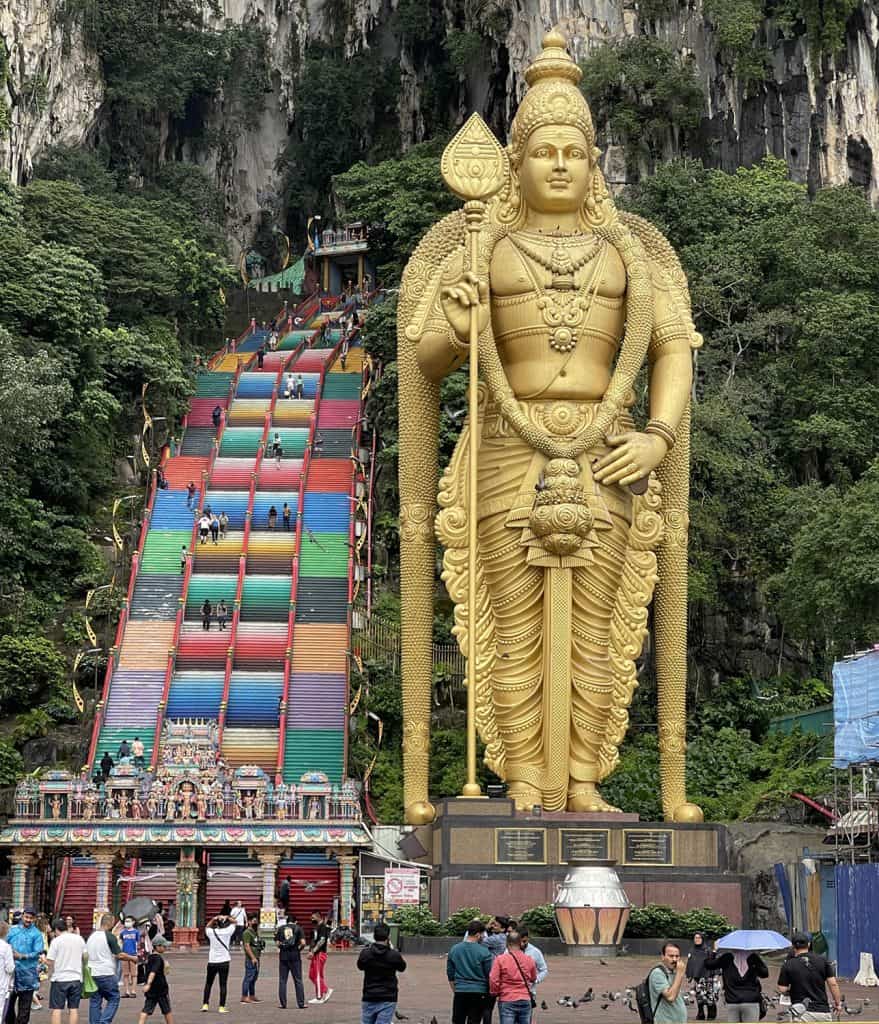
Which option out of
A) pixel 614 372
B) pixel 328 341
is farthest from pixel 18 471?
pixel 614 372

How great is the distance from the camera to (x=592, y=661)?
65.3ft

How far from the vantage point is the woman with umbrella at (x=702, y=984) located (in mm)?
13312

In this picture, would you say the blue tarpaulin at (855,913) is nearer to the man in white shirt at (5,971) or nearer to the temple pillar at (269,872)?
the temple pillar at (269,872)

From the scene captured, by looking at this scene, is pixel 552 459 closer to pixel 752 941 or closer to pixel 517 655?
pixel 517 655

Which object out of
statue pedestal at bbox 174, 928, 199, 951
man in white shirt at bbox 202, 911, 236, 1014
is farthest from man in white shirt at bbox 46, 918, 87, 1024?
statue pedestal at bbox 174, 928, 199, 951

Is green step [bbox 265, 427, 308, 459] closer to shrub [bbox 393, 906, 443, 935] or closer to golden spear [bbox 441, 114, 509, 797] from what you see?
golden spear [bbox 441, 114, 509, 797]

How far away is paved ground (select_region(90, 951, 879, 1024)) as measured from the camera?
1337 centimetres

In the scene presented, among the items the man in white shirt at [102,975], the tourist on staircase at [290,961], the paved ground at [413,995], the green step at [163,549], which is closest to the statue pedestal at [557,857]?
the paved ground at [413,995]

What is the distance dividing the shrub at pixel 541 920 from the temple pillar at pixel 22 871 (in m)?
6.64

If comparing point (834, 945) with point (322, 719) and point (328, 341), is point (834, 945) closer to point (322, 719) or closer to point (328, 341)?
point (322, 719)

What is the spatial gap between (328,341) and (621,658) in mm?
20858

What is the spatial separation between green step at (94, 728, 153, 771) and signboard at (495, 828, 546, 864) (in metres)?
7.49

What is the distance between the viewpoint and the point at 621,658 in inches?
792

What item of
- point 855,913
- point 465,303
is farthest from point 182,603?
point 855,913
